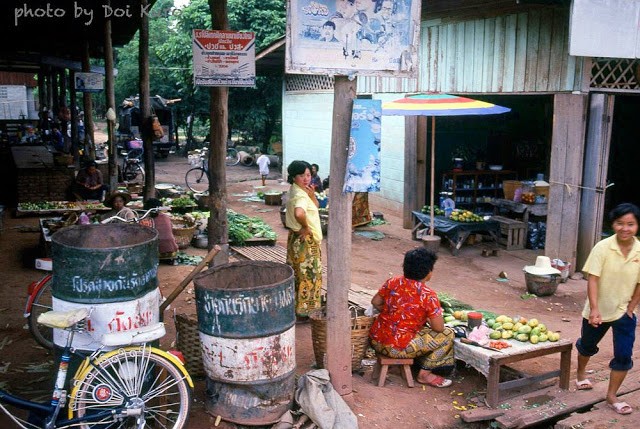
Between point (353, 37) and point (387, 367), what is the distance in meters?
2.69

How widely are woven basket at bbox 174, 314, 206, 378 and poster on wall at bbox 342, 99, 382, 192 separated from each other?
1802mm

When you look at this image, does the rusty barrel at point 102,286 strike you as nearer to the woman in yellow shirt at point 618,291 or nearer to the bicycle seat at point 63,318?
the bicycle seat at point 63,318

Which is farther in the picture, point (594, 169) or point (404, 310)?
point (594, 169)

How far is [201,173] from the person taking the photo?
719 inches

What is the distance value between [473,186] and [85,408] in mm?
10306

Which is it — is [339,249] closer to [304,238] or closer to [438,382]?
[438,382]

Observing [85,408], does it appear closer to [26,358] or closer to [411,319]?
[26,358]

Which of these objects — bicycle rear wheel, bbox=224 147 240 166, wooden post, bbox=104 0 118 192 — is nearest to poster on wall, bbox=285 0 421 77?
wooden post, bbox=104 0 118 192

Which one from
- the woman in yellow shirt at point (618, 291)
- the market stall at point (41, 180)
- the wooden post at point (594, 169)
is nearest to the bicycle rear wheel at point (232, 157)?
the market stall at point (41, 180)

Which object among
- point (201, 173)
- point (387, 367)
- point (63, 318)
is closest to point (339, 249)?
point (387, 367)

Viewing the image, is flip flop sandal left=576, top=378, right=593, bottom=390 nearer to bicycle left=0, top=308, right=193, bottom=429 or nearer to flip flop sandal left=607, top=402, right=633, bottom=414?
flip flop sandal left=607, top=402, right=633, bottom=414

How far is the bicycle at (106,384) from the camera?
390 centimetres

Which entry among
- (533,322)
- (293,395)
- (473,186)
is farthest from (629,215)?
(473,186)

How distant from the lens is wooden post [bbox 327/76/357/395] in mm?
4531
